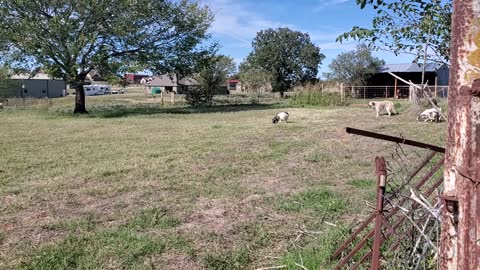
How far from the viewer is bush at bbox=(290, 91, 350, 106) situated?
26.0 metres

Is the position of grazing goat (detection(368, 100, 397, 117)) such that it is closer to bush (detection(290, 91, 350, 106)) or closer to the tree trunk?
bush (detection(290, 91, 350, 106))

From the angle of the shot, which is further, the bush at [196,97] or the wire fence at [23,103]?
the bush at [196,97]

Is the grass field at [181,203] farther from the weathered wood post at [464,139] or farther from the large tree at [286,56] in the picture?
the large tree at [286,56]

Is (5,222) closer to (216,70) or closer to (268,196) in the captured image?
(268,196)

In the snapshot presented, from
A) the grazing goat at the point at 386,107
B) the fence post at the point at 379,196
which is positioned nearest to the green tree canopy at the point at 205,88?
the grazing goat at the point at 386,107

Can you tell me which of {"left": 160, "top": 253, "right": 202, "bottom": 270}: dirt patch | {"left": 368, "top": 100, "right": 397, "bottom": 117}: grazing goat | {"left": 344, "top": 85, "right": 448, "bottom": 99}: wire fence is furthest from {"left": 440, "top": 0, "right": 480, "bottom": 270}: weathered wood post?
{"left": 344, "top": 85, "right": 448, "bottom": 99}: wire fence

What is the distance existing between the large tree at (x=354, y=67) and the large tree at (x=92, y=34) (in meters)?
20.9

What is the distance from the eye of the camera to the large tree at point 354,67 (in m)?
39.4

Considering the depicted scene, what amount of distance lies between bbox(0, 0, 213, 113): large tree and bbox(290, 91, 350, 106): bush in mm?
8391

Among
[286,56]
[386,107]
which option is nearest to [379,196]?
[386,107]

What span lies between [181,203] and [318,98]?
2285 centimetres

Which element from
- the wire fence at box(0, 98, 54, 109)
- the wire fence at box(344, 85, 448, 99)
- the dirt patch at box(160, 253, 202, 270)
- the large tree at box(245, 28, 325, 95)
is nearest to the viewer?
the dirt patch at box(160, 253, 202, 270)

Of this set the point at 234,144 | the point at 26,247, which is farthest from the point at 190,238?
the point at 234,144

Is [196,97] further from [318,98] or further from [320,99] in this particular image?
[320,99]
